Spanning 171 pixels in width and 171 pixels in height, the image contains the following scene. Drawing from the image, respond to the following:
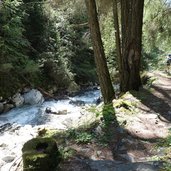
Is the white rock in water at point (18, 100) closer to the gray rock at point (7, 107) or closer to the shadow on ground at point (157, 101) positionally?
the gray rock at point (7, 107)

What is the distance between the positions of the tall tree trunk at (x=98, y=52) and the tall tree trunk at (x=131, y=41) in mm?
1046

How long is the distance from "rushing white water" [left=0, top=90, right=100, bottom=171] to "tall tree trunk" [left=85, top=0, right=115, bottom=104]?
728 mm

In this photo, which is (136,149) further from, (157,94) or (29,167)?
(157,94)

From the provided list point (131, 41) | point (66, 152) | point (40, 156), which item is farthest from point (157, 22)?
point (40, 156)

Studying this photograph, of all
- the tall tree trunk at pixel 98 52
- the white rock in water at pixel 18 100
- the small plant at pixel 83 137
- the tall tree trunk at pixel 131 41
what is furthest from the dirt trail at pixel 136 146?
the white rock in water at pixel 18 100

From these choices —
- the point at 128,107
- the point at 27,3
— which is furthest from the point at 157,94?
the point at 27,3

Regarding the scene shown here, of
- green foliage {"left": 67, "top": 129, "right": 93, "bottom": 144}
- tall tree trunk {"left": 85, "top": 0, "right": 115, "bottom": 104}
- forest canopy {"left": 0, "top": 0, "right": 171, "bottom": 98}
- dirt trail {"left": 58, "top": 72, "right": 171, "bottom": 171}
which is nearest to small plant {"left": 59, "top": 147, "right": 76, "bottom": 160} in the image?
dirt trail {"left": 58, "top": 72, "right": 171, "bottom": 171}

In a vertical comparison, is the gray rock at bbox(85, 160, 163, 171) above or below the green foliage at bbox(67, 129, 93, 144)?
above

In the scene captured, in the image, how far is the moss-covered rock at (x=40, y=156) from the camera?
3604mm

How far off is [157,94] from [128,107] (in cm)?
160

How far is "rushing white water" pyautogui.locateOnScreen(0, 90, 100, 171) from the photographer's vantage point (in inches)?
272

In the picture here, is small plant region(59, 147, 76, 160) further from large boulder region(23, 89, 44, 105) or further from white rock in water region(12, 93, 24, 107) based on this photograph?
large boulder region(23, 89, 44, 105)

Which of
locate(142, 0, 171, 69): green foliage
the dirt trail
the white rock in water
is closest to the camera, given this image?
the dirt trail

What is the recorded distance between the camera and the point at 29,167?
3602 mm
